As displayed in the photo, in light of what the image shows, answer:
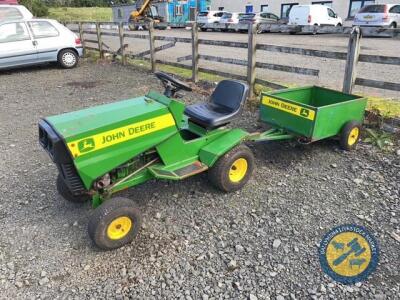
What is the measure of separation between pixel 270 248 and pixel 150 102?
1.69 m

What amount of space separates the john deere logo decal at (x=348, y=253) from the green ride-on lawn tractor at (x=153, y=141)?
1.13 metres

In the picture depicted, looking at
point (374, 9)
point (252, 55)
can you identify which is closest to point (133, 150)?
point (252, 55)

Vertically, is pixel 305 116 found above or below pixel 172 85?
below

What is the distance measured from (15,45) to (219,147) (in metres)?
8.71

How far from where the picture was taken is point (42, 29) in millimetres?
10398

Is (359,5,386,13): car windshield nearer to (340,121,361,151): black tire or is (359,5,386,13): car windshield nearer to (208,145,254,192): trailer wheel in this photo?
(340,121,361,151): black tire

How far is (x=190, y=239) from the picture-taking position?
320 centimetres

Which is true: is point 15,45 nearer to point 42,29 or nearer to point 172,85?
point 42,29

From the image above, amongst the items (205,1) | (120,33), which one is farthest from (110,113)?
(205,1)

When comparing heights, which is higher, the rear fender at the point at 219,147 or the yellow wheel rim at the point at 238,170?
the rear fender at the point at 219,147

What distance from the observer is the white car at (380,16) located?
65.6 ft

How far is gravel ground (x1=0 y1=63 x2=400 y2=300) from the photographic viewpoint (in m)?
2.70

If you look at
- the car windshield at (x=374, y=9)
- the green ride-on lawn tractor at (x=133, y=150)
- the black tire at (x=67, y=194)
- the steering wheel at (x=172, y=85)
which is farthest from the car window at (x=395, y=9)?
the black tire at (x=67, y=194)

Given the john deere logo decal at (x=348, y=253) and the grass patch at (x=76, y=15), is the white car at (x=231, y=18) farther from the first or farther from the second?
the john deere logo decal at (x=348, y=253)
